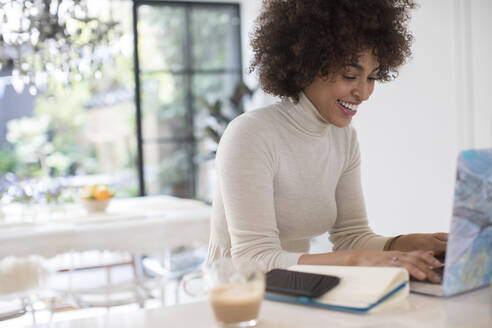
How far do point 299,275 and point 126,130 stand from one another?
A: 7711 millimetres

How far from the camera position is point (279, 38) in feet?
4.73

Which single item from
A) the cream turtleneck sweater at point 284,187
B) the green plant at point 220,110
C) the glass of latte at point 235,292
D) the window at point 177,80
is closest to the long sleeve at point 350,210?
the cream turtleneck sweater at point 284,187

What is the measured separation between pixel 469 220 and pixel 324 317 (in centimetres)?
28

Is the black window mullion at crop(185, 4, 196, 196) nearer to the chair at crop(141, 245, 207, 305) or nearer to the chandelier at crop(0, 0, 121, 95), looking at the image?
the chandelier at crop(0, 0, 121, 95)

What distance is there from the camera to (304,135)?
1.45 m

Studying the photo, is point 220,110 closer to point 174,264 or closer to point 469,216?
point 174,264

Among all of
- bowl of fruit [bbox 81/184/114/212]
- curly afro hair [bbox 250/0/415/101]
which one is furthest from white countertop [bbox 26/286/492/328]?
bowl of fruit [bbox 81/184/114/212]

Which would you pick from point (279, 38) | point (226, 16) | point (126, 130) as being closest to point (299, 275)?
point (279, 38)

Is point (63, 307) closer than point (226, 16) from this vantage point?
Yes

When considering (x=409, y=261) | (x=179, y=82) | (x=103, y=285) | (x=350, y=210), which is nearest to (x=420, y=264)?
(x=409, y=261)

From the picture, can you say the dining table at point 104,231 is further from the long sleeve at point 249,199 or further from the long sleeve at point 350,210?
the long sleeve at point 249,199

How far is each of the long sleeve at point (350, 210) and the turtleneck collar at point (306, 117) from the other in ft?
0.53

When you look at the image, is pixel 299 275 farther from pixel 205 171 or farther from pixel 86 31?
pixel 205 171

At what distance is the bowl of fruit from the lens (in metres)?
3.15
